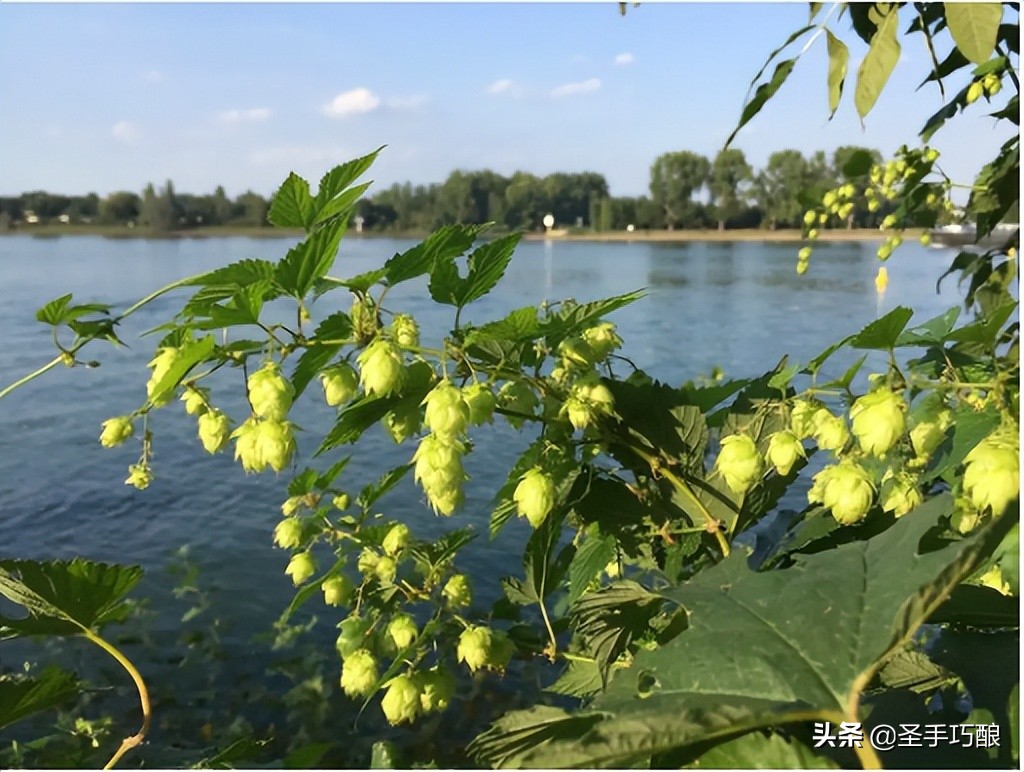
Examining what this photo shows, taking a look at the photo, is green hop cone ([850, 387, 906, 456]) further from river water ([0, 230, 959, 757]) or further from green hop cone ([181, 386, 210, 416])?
green hop cone ([181, 386, 210, 416])

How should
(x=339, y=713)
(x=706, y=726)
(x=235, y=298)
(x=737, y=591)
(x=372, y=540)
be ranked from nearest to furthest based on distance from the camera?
(x=706, y=726), (x=737, y=591), (x=235, y=298), (x=372, y=540), (x=339, y=713)

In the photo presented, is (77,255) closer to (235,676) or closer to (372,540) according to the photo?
(235,676)

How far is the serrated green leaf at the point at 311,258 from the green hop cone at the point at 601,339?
37 cm

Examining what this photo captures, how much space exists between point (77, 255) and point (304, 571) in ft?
89.0

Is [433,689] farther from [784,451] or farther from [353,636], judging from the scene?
[784,451]

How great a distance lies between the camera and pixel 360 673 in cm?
118

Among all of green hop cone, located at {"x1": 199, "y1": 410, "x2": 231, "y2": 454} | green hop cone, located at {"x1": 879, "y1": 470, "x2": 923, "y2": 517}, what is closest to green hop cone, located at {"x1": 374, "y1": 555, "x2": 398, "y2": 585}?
green hop cone, located at {"x1": 199, "y1": 410, "x2": 231, "y2": 454}

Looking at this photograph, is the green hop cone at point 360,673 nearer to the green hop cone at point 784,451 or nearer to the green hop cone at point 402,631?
the green hop cone at point 402,631

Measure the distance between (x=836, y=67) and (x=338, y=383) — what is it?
Answer: 3.22 ft

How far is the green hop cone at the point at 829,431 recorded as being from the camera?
2.62 ft

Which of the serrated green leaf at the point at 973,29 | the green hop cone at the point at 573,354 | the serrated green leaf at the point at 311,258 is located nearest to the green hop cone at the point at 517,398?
the green hop cone at the point at 573,354

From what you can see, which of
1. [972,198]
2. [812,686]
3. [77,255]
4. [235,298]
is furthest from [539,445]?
[77,255]

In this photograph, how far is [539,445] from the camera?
33.8 inches

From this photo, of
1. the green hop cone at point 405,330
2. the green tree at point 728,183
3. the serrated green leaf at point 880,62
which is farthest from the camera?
the green tree at point 728,183
